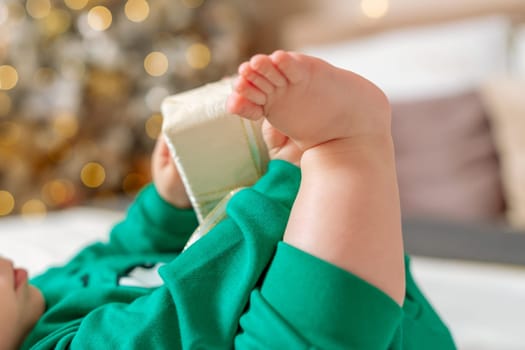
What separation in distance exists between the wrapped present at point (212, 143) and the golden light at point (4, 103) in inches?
67.3

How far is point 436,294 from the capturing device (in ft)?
3.39

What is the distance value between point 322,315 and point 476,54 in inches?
62.1

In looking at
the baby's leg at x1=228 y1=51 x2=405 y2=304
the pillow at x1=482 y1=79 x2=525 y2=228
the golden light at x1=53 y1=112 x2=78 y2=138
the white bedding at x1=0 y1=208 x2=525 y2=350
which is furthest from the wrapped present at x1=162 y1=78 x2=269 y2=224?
the golden light at x1=53 y1=112 x2=78 y2=138

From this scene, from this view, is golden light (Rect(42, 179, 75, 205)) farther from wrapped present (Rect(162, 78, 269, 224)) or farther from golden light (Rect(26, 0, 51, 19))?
wrapped present (Rect(162, 78, 269, 224))

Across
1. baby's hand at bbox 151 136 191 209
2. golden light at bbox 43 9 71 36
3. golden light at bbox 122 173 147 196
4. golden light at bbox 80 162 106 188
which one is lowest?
golden light at bbox 122 173 147 196

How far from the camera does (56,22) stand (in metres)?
2.26

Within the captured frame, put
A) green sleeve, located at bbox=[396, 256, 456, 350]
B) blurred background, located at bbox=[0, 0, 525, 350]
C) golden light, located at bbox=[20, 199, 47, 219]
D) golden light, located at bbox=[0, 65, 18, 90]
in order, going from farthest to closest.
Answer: golden light, located at bbox=[20, 199, 47, 219]
golden light, located at bbox=[0, 65, 18, 90]
blurred background, located at bbox=[0, 0, 525, 350]
green sleeve, located at bbox=[396, 256, 456, 350]

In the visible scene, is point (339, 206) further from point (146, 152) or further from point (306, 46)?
point (146, 152)

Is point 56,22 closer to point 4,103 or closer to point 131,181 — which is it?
point 4,103

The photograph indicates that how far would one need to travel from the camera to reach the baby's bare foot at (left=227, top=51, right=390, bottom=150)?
1.47 ft

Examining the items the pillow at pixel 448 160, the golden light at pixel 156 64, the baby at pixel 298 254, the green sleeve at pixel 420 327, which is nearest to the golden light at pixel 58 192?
the golden light at pixel 156 64

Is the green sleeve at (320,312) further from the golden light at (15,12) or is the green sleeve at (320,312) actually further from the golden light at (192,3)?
the golden light at (192,3)

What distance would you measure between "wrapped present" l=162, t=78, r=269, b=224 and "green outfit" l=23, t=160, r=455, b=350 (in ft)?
0.17

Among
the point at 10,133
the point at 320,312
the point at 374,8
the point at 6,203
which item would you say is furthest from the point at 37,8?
the point at 320,312
